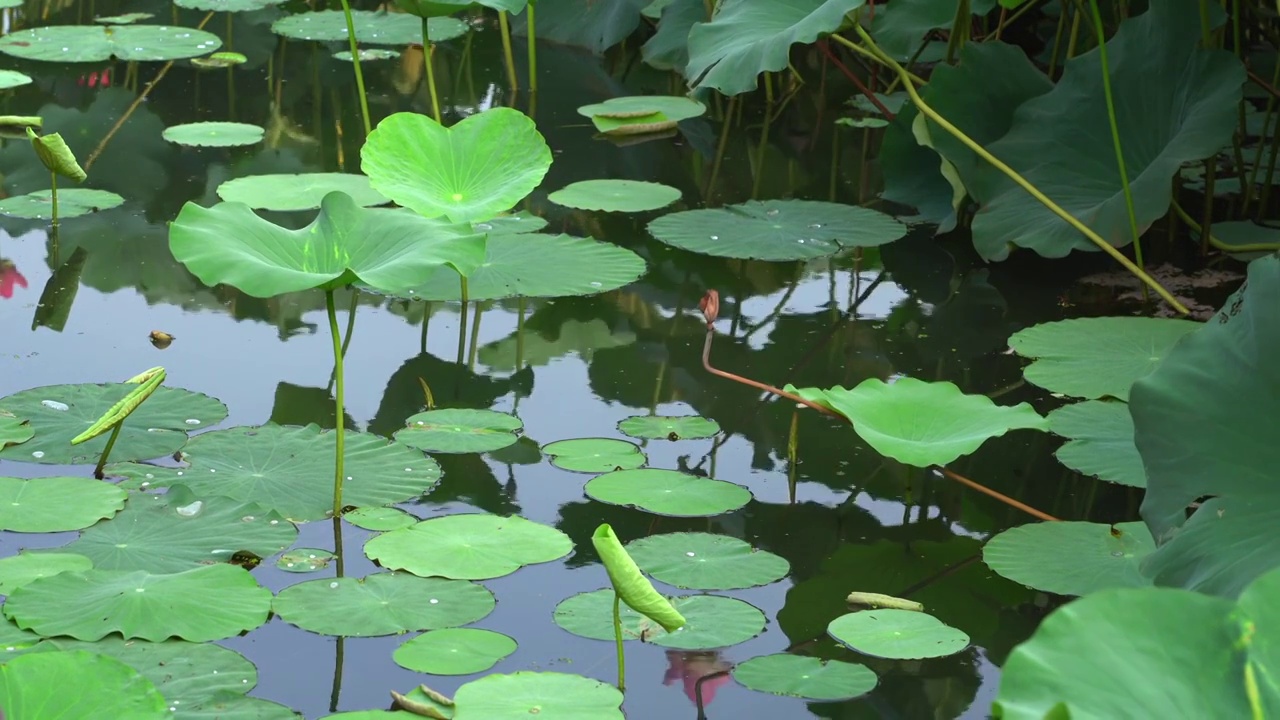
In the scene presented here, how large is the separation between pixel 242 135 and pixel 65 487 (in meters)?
2.18

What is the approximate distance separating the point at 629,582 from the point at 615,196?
217cm

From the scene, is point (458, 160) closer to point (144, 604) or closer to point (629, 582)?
point (144, 604)

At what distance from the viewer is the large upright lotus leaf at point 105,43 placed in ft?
15.7

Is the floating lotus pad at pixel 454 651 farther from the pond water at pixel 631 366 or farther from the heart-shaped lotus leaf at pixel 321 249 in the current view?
the heart-shaped lotus leaf at pixel 321 249

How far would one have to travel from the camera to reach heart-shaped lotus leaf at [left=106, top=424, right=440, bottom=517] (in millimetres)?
2051

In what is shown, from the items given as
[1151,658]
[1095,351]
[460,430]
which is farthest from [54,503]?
[1095,351]

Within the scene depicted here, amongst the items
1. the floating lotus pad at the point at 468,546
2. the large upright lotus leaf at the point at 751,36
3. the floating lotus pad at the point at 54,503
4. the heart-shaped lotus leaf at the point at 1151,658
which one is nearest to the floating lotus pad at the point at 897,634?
the floating lotus pad at the point at 468,546

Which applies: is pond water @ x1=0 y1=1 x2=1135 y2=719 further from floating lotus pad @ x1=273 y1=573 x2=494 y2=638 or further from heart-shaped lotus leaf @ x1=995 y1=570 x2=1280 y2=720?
heart-shaped lotus leaf @ x1=995 y1=570 x2=1280 y2=720

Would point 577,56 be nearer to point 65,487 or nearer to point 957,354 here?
point 957,354

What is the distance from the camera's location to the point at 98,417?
88.7 inches

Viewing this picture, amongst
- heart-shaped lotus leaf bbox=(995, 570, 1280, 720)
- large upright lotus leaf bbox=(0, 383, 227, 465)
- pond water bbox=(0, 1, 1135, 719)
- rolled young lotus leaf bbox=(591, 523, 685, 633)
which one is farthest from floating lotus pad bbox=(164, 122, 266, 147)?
heart-shaped lotus leaf bbox=(995, 570, 1280, 720)

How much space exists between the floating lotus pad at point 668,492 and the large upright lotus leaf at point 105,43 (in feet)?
10.9

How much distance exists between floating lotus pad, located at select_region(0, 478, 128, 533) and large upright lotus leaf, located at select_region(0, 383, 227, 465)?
0.37ft

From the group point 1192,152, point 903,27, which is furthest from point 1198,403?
point 903,27
